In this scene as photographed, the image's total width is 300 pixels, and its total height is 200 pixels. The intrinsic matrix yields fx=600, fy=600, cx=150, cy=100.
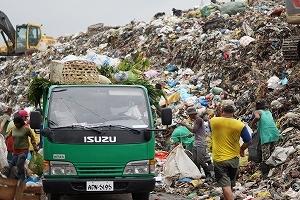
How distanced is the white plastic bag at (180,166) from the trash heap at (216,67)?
0.20m

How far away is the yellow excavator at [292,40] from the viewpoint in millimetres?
13898

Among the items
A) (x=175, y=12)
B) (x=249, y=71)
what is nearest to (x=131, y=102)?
(x=249, y=71)

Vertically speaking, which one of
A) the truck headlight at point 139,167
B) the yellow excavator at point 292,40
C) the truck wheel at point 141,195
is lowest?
the truck wheel at point 141,195

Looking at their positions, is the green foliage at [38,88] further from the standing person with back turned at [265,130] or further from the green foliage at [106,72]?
the standing person with back turned at [265,130]

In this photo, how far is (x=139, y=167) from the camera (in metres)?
8.29

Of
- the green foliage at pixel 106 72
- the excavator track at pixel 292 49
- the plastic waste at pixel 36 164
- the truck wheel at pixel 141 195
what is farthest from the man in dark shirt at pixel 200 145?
the excavator track at pixel 292 49

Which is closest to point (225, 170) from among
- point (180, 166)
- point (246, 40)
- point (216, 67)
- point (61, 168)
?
point (61, 168)

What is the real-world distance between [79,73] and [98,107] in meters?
1.69

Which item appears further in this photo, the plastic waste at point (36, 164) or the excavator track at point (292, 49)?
the excavator track at point (292, 49)

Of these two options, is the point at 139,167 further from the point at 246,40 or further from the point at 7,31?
the point at 7,31

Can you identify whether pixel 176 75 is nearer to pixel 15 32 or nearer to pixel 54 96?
pixel 54 96

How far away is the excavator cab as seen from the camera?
34.8m

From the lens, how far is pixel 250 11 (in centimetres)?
2222

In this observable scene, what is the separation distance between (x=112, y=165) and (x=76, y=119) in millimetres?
884
